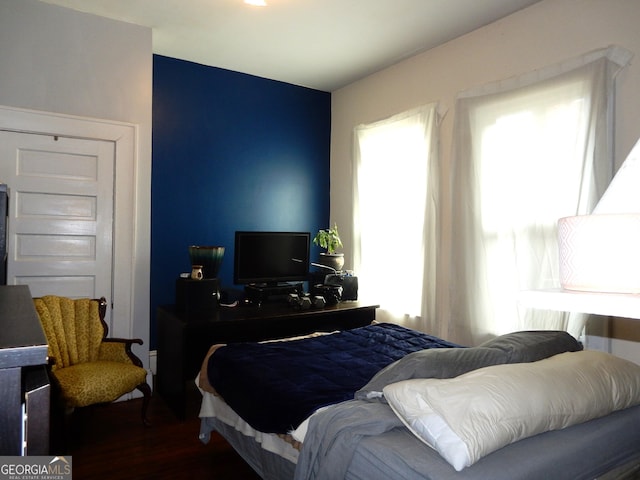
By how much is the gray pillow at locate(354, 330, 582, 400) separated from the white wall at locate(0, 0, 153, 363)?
2.44 meters

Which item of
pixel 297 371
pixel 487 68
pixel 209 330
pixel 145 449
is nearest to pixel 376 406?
pixel 297 371

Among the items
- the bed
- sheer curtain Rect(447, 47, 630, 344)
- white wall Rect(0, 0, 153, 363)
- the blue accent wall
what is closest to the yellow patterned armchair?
white wall Rect(0, 0, 153, 363)

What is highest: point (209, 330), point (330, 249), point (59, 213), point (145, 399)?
point (59, 213)

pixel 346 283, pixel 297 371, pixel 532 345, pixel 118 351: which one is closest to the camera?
pixel 532 345

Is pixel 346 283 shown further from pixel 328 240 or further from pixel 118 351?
pixel 118 351

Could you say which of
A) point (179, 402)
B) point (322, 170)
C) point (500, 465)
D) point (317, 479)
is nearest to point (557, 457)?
point (500, 465)

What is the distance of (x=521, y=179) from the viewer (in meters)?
2.99

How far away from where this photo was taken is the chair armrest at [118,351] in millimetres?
3033

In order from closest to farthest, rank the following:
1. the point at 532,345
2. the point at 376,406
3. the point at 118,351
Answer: the point at 376,406, the point at 532,345, the point at 118,351

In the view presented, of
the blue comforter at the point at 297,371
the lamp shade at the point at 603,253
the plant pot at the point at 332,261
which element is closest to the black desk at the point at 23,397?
the lamp shade at the point at 603,253

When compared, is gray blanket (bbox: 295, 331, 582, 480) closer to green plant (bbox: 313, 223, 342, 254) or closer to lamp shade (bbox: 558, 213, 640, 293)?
lamp shade (bbox: 558, 213, 640, 293)

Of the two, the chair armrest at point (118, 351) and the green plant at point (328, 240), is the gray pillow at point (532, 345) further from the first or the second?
the green plant at point (328, 240)

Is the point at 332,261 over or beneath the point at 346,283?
over

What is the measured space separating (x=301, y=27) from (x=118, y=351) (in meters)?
2.67
